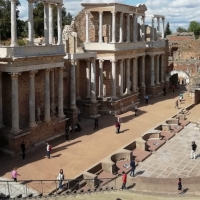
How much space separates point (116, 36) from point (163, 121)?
12.3 metres

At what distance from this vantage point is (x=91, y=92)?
34.1 metres

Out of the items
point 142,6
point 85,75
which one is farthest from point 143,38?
point 85,75

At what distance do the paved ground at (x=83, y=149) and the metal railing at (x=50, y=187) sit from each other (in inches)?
58.6

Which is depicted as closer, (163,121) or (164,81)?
(163,121)

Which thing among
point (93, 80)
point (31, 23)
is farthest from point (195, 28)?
point (31, 23)

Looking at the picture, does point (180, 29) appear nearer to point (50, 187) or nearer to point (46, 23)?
point (46, 23)

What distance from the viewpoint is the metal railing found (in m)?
16.8

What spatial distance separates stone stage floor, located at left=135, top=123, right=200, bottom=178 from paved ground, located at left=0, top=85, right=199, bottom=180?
9.89ft

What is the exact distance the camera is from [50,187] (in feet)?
58.6

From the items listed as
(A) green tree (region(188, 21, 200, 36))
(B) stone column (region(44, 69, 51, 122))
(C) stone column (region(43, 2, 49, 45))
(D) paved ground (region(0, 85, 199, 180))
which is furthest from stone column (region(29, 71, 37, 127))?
(A) green tree (region(188, 21, 200, 36))

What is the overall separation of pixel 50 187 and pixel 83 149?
276 inches

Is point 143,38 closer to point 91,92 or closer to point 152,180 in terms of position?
point 91,92

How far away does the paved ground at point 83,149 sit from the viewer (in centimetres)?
2070

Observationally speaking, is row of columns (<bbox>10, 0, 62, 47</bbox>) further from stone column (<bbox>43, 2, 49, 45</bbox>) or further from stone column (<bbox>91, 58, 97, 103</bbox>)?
stone column (<bbox>91, 58, 97, 103</bbox>)
